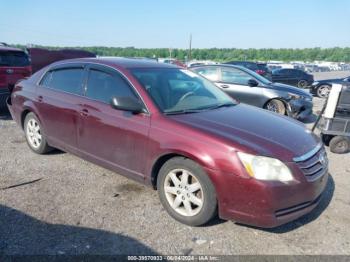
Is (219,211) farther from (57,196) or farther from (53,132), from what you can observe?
(53,132)

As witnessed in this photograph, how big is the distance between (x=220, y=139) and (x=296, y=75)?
1862 cm

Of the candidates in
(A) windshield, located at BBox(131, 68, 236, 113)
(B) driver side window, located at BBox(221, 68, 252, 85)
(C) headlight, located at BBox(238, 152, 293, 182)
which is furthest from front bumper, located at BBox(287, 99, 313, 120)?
(C) headlight, located at BBox(238, 152, 293, 182)

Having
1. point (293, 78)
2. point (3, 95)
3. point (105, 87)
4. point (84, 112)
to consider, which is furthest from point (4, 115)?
point (293, 78)

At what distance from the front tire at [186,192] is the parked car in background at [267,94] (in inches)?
240

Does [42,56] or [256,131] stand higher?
[42,56]

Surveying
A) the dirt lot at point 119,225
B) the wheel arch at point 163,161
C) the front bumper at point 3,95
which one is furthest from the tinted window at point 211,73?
the wheel arch at point 163,161

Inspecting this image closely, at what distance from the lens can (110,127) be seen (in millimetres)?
3990

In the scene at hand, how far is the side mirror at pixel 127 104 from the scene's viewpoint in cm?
365

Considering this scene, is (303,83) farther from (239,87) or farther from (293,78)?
(239,87)

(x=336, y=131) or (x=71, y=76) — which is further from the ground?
(x=71, y=76)

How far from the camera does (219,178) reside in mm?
3113

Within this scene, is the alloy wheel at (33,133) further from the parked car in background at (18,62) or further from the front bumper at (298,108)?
the front bumper at (298,108)

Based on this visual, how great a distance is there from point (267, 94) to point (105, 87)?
5.86 metres

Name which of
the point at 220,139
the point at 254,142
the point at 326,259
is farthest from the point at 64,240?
the point at 326,259
